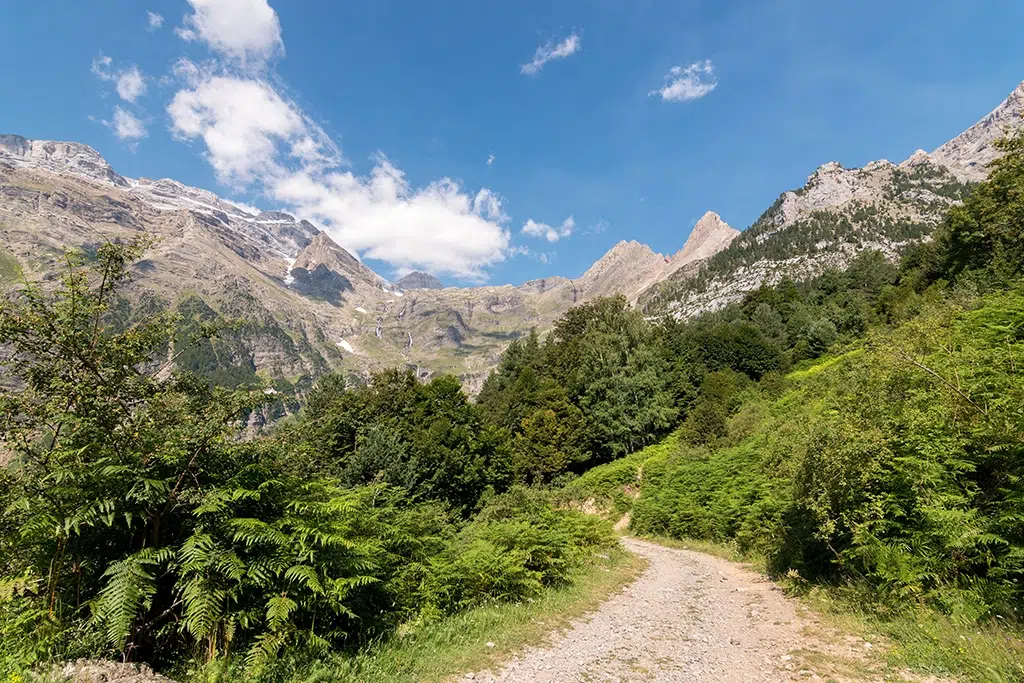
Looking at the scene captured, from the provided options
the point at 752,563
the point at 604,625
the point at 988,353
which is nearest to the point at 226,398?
the point at 604,625

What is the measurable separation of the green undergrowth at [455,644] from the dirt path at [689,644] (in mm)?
312

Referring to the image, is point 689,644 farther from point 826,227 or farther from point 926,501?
point 826,227

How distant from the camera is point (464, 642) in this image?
7188 mm

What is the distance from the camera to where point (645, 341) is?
46531mm

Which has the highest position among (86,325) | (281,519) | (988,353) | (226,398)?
(86,325)

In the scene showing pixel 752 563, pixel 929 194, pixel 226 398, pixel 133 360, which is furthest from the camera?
pixel 929 194

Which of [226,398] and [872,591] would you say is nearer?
[226,398]

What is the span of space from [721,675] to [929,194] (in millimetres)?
192531

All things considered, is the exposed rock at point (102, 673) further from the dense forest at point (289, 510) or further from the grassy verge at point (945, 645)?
the grassy verge at point (945, 645)

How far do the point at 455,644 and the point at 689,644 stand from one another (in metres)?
3.92

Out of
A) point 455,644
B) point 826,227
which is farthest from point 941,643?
point 826,227

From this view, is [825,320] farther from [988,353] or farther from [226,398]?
[226,398]

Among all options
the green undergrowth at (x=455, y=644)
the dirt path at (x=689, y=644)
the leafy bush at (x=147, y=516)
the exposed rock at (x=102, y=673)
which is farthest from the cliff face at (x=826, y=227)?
the exposed rock at (x=102, y=673)

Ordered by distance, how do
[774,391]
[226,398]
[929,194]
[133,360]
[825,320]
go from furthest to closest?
[929,194]
[825,320]
[774,391]
[226,398]
[133,360]
